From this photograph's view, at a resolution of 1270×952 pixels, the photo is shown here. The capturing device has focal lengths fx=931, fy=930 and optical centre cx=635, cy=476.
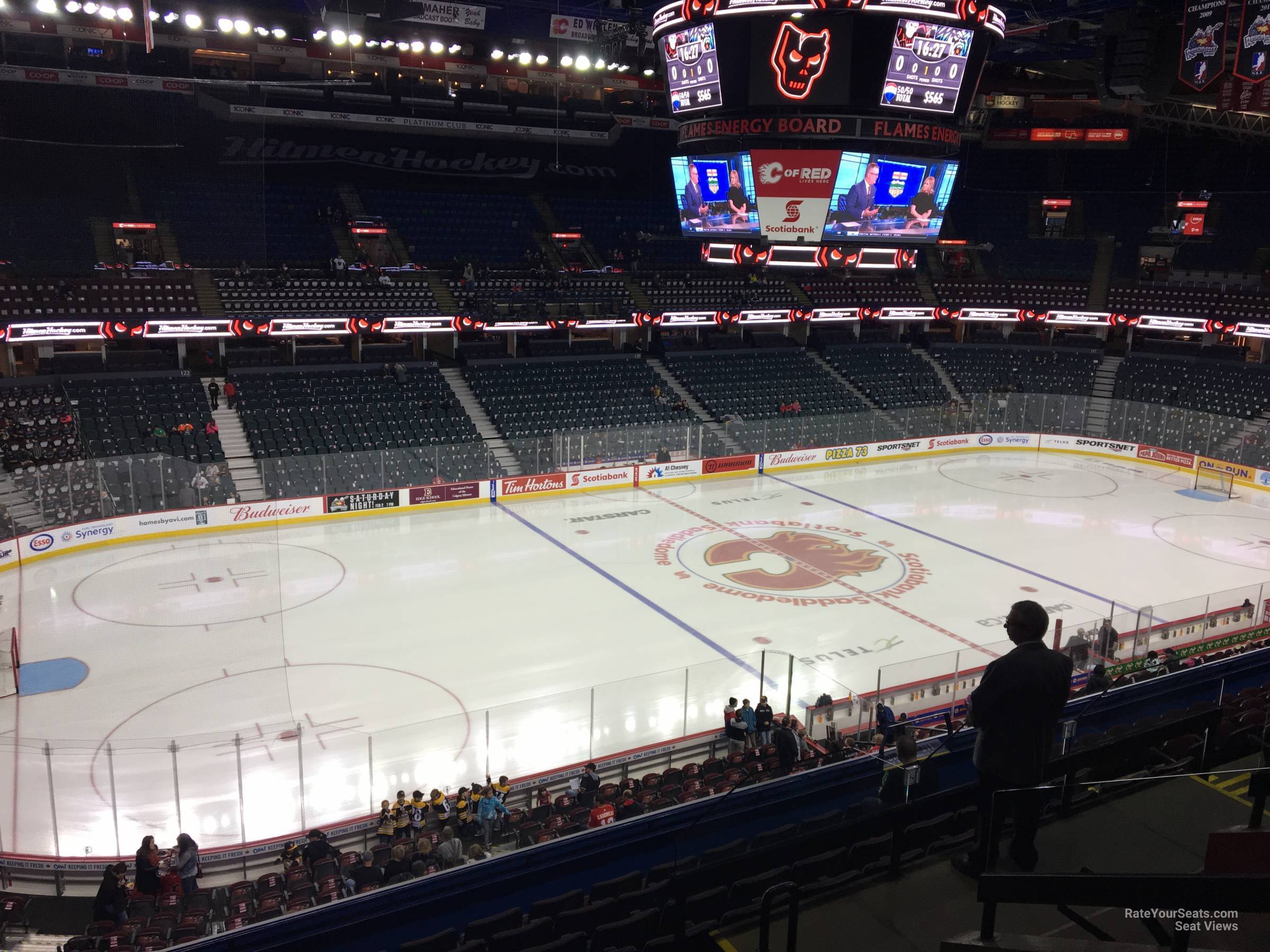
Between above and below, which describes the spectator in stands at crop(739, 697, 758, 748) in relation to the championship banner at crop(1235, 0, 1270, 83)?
below

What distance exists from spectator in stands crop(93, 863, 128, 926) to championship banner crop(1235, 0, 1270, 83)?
1832 cm

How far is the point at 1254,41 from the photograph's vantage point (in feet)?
47.9

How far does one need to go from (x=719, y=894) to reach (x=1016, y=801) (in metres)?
1.68

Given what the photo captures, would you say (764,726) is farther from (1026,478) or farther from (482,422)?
(1026,478)

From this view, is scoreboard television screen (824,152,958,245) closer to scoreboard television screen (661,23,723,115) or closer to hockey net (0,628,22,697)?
scoreboard television screen (661,23,723,115)

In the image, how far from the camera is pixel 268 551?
20.7 metres

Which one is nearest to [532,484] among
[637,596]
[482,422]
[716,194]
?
[482,422]

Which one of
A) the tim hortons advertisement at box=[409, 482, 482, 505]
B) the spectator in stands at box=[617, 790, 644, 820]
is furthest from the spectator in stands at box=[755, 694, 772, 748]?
the tim hortons advertisement at box=[409, 482, 482, 505]

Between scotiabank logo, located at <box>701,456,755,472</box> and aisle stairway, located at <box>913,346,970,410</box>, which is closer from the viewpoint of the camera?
scotiabank logo, located at <box>701,456,755,472</box>

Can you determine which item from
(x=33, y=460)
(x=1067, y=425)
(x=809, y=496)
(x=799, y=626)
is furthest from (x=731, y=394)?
(x=33, y=460)

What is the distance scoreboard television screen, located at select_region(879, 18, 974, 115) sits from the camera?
51.1ft

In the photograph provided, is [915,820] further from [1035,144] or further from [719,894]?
[1035,144]

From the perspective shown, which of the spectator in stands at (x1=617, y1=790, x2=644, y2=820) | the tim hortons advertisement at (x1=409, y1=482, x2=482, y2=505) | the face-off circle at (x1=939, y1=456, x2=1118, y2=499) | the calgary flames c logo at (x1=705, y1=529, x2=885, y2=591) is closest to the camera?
the spectator in stands at (x1=617, y1=790, x2=644, y2=820)

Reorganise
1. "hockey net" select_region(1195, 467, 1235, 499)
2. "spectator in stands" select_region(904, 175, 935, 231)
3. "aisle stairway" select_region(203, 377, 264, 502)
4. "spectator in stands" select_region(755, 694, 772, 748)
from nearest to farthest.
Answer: "spectator in stands" select_region(755, 694, 772, 748) → "spectator in stands" select_region(904, 175, 935, 231) → "aisle stairway" select_region(203, 377, 264, 502) → "hockey net" select_region(1195, 467, 1235, 499)
